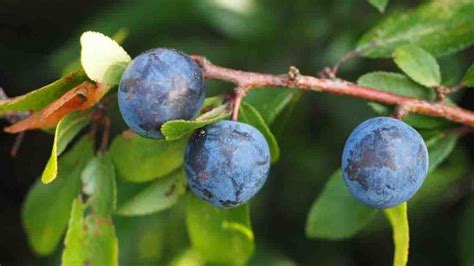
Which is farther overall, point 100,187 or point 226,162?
point 100,187

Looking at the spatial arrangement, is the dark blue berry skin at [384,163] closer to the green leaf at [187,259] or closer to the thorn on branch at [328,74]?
the thorn on branch at [328,74]

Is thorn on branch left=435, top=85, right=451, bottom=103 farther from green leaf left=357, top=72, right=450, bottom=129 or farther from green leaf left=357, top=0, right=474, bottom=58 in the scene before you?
green leaf left=357, top=0, right=474, bottom=58

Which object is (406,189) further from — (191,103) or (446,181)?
(446,181)

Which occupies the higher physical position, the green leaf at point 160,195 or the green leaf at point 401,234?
the green leaf at point 401,234

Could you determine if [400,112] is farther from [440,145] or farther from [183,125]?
[183,125]

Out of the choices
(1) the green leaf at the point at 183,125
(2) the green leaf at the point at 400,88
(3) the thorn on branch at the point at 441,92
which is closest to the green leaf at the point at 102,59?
(1) the green leaf at the point at 183,125

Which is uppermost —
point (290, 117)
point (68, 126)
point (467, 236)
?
point (68, 126)

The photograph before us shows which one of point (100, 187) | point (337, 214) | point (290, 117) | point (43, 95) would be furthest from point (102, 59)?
point (290, 117)
